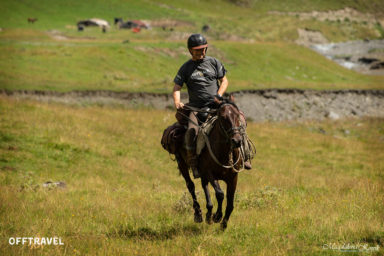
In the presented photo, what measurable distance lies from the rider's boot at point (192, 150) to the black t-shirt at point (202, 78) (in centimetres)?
71

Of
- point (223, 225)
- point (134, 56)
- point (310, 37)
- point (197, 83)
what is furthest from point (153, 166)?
point (310, 37)

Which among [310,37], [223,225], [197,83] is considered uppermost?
[197,83]

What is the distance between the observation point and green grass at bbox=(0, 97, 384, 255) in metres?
8.17

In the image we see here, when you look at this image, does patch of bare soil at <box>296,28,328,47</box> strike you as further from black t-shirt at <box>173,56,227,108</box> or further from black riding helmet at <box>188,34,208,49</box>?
black riding helmet at <box>188,34,208,49</box>

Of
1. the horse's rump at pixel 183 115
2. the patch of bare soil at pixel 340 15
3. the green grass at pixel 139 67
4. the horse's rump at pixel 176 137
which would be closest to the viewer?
the horse's rump at pixel 183 115

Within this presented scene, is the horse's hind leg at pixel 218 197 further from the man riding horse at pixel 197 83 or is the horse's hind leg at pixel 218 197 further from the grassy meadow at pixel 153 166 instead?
the man riding horse at pixel 197 83

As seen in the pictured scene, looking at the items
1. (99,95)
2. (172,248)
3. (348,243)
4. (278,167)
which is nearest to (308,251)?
(348,243)

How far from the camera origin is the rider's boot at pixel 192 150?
31.0 feet

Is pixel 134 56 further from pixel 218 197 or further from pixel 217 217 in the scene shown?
Result: pixel 218 197

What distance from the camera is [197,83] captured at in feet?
31.5

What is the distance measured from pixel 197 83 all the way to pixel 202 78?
0.54 ft

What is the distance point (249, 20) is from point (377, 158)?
78929 millimetres

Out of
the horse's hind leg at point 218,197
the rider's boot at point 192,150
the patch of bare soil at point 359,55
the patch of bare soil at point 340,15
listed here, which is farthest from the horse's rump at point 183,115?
the patch of bare soil at point 340,15

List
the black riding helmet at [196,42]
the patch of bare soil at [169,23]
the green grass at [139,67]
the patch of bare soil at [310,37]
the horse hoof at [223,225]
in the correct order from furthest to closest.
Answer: the patch of bare soil at [310,37]
the patch of bare soil at [169,23]
the green grass at [139,67]
the black riding helmet at [196,42]
the horse hoof at [223,225]
